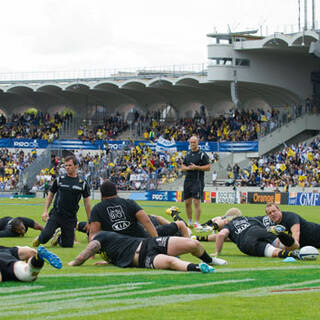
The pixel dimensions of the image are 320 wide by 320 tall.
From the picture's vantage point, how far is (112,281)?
8070 millimetres

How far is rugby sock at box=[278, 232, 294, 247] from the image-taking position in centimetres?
1028

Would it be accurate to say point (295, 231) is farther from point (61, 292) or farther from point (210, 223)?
point (210, 223)

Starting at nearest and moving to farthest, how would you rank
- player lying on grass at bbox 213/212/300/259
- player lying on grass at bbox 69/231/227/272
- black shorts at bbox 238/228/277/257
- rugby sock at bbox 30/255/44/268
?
rugby sock at bbox 30/255/44/268
player lying on grass at bbox 69/231/227/272
player lying on grass at bbox 213/212/300/259
black shorts at bbox 238/228/277/257

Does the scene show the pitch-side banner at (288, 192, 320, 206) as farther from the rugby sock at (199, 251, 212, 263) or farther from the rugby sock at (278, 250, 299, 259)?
the rugby sock at (199, 251, 212, 263)

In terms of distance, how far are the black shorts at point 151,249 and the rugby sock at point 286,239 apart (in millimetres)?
2071

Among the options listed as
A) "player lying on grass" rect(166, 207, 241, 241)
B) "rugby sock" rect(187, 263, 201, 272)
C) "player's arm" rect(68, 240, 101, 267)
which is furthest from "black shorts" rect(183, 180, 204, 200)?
"rugby sock" rect(187, 263, 201, 272)

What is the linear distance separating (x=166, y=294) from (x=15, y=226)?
8982mm

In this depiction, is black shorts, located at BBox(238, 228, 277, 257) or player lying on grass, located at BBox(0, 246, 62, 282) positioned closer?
player lying on grass, located at BBox(0, 246, 62, 282)

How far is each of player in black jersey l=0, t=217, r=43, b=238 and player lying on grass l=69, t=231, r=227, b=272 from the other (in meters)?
6.06

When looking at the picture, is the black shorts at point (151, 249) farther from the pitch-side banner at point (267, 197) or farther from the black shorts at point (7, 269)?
the pitch-side banner at point (267, 197)

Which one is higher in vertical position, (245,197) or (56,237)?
(245,197)

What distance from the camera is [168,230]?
11.4 metres

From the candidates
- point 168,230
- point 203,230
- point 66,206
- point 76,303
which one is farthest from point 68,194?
point 76,303

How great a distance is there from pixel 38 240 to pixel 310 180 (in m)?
31.5
